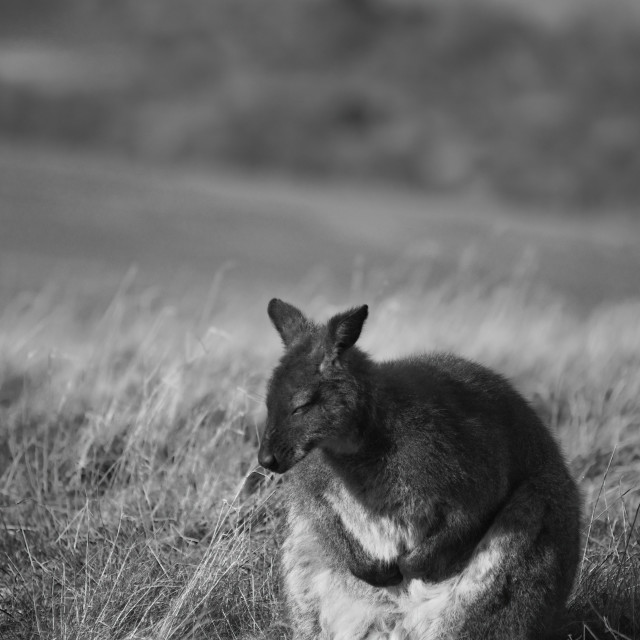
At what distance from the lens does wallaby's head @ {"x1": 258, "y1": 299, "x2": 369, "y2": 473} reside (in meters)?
4.22

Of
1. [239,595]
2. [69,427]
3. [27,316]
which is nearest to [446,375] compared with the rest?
[239,595]

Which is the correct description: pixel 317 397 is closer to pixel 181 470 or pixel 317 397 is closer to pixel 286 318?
pixel 286 318

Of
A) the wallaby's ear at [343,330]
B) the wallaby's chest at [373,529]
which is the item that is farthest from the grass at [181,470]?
the wallaby's ear at [343,330]

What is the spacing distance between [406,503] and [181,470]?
6.45ft

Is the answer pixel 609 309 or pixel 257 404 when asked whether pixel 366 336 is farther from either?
pixel 609 309

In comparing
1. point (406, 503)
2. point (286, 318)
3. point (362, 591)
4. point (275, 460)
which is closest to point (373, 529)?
point (406, 503)

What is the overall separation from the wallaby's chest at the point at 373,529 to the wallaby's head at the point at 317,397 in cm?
24

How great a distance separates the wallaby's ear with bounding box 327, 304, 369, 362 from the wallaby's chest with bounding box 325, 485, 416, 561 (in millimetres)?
597

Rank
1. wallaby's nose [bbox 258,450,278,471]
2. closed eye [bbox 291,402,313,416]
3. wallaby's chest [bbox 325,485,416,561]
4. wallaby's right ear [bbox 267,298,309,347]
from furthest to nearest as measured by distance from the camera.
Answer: wallaby's right ear [bbox 267,298,309,347]
wallaby's chest [bbox 325,485,416,561]
closed eye [bbox 291,402,313,416]
wallaby's nose [bbox 258,450,278,471]

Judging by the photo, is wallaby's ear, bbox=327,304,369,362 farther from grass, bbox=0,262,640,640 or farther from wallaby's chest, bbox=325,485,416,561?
grass, bbox=0,262,640,640

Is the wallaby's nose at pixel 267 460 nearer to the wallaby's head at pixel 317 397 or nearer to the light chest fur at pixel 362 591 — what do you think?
the wallaby's head at pixel 317 397

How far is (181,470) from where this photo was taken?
596 cm

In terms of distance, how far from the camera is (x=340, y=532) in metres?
4.54

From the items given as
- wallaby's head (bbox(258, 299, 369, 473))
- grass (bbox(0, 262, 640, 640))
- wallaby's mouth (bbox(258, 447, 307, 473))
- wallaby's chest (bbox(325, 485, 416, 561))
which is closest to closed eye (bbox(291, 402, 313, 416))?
wallaby's head (bbox(258, 299, 369, 473))
